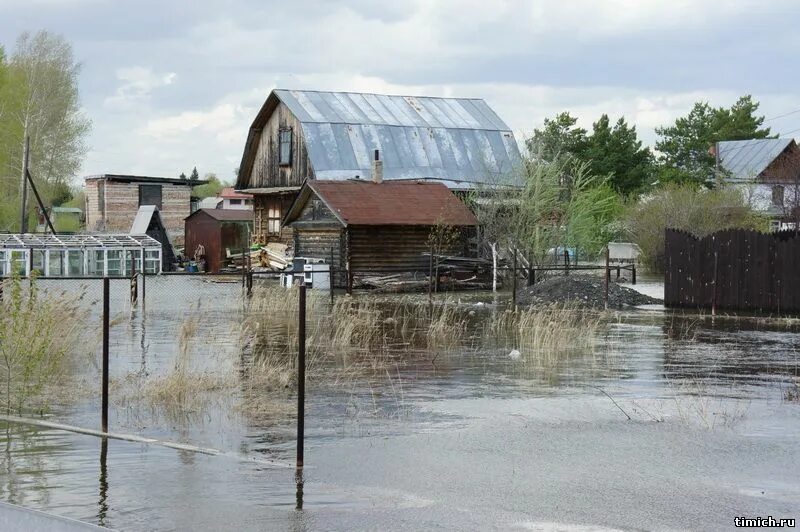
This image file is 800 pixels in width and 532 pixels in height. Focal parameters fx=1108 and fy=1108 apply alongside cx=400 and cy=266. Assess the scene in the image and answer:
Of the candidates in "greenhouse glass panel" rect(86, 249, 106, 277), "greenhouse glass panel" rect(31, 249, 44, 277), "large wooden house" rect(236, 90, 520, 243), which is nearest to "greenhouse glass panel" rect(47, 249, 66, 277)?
"greenhouse glass panel" rect(31, 249, 44, 277)

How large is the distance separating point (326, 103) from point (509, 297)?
2258 centimetres

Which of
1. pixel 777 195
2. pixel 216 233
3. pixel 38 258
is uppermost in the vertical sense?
pixel 777 195

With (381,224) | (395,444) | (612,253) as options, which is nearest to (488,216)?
(381,224)

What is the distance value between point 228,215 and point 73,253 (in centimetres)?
1668

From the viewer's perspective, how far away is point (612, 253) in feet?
213

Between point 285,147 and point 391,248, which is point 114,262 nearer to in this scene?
point 285,147

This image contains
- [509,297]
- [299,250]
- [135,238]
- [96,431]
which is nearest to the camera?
[96,431]

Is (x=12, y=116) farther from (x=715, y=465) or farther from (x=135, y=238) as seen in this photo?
(x=715, y=465)

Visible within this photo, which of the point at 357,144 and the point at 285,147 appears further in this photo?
the point at 285,147

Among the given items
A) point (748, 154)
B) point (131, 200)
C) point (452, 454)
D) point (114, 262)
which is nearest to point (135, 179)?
point (131, 200)

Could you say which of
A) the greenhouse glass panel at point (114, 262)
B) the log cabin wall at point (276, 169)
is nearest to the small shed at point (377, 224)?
the log cabin wall at point (276, 169)

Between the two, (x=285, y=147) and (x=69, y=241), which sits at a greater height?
(x=285, y=147)

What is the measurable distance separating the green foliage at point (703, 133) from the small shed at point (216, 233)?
1501 inches

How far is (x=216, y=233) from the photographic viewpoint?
61.1 m
